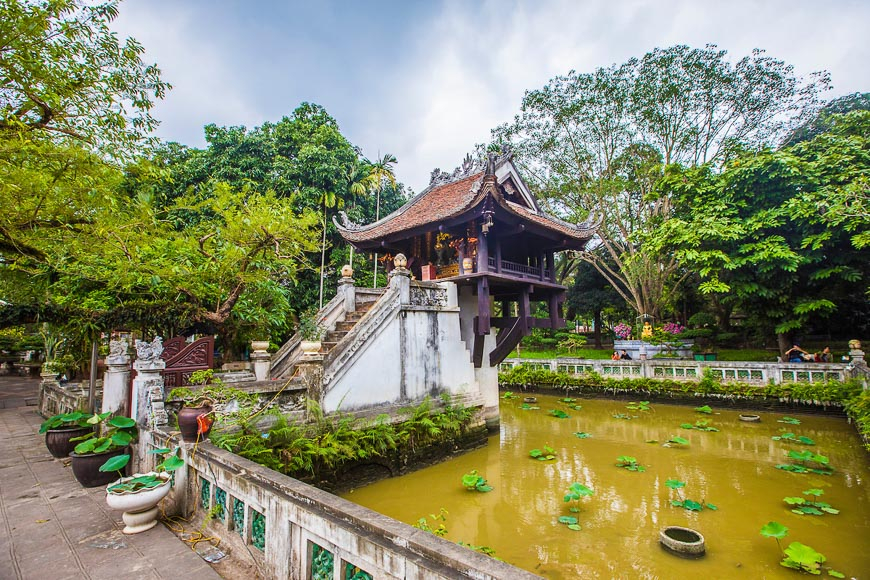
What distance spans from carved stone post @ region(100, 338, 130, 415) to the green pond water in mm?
3569

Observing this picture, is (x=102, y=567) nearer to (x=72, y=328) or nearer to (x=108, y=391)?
(x=108, y=391)

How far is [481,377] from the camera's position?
1027 cm

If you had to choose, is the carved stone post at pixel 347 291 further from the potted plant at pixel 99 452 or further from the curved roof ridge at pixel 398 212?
the potted plant at pixel 99 452

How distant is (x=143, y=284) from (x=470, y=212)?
19.5 ft

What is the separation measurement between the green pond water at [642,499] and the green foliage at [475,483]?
12 centimetres

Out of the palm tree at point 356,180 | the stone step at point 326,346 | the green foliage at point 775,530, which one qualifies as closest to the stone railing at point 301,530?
the stone step at point 326,346

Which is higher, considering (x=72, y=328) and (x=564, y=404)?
(x=72, y=328)

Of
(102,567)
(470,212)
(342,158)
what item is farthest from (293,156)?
(102,567)

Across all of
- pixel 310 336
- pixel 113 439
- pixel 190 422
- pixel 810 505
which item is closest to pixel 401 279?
pixel 310 336

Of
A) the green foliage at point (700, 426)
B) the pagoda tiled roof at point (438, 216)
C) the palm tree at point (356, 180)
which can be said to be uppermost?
the palm tree at point (356, 180)

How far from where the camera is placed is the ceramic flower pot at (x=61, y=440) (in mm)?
5418

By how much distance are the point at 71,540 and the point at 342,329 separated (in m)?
5.20

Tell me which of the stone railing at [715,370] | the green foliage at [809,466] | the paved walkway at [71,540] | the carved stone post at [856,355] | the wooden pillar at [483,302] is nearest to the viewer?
the paved walkway at [71,540]

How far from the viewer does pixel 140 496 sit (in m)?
3.15
